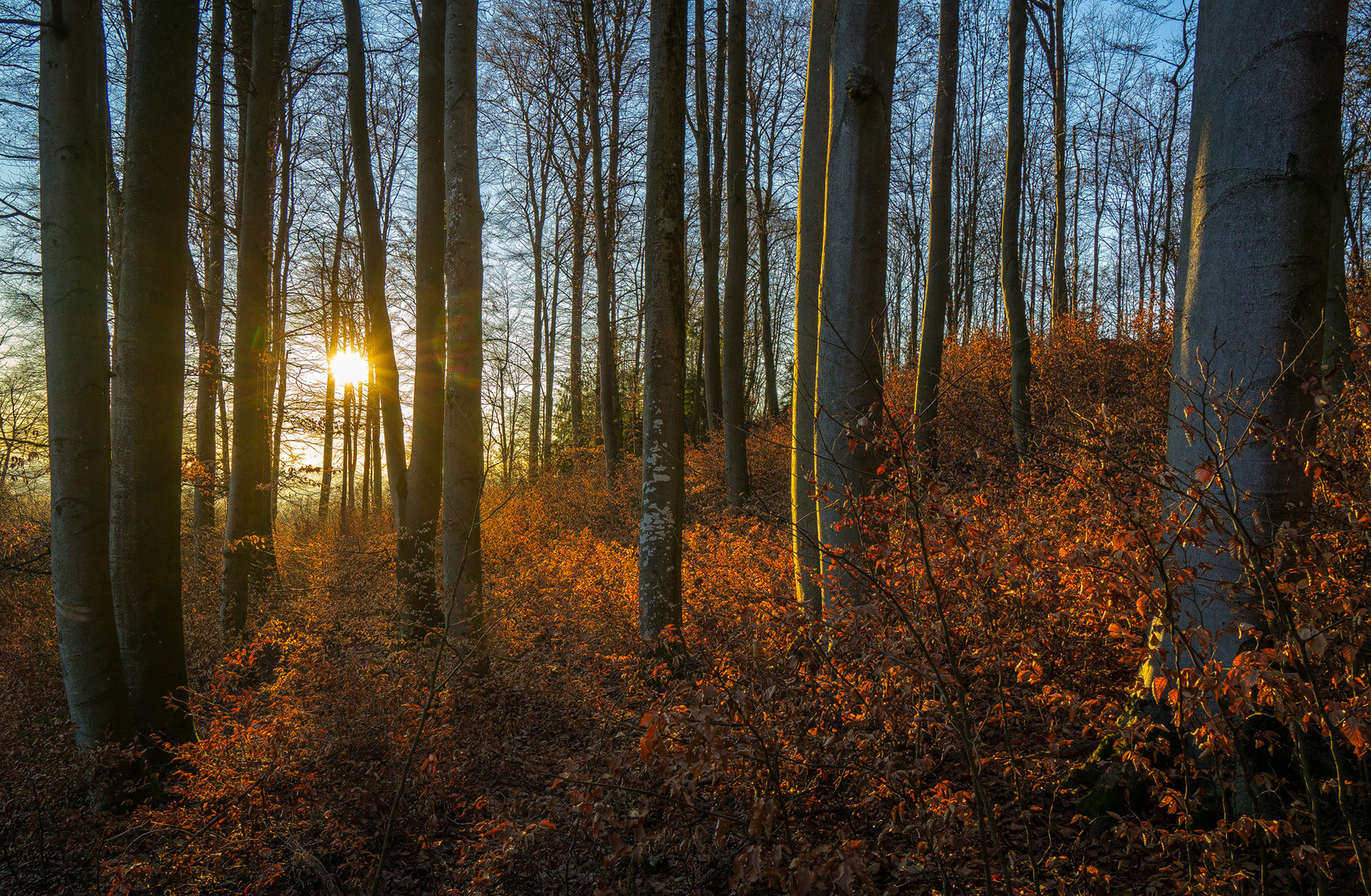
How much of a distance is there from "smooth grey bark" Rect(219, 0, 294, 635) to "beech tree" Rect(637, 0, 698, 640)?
193 inches

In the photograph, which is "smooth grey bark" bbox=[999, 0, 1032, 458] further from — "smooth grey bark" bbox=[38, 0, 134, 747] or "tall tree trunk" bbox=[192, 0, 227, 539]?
"tall tree trunk" bbox=[192, 0, 227, 539]

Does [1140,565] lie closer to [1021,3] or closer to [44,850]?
[44,850]

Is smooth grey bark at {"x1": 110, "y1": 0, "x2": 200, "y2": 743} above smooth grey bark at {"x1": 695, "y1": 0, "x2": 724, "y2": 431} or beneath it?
beneath

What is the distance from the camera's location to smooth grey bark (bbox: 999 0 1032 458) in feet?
33.4

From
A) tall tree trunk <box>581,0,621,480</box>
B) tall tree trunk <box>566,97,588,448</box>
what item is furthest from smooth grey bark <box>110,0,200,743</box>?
tall tree trunk <box>566,97,588,448</box>

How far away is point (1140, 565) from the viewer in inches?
90.7

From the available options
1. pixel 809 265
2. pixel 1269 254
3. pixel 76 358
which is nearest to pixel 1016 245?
pixel 809 265

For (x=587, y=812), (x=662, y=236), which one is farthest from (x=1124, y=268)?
(x=587, y=812)

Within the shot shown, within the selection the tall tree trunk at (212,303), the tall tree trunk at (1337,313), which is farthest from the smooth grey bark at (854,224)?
the tall tree trunk at (212,303)

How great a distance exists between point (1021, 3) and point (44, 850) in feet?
48.0

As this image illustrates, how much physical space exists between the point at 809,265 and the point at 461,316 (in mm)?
3145

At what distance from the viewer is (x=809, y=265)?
489 cm

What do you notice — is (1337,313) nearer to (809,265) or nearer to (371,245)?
(809,265)

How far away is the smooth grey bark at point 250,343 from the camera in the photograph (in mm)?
7445
